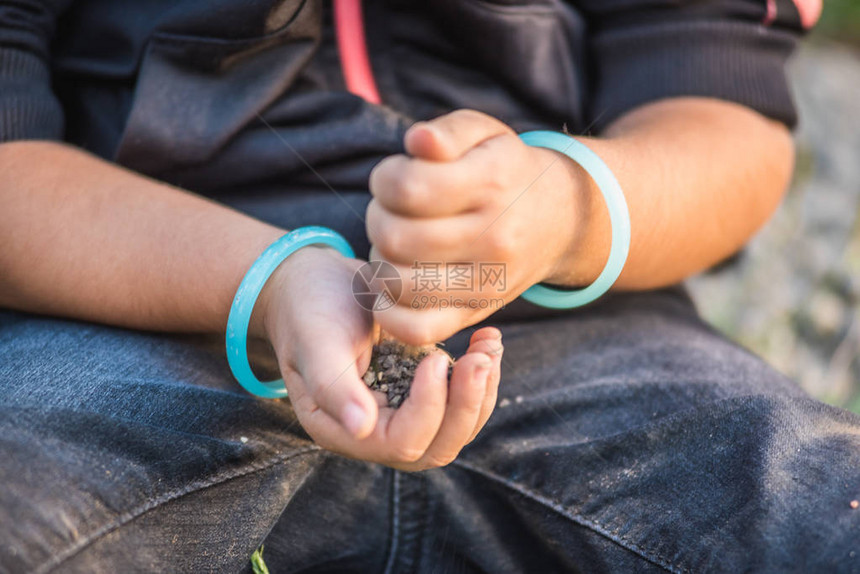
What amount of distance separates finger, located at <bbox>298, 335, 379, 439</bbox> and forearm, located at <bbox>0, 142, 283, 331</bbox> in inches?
8.8

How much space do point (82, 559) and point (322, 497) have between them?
1.01 ft

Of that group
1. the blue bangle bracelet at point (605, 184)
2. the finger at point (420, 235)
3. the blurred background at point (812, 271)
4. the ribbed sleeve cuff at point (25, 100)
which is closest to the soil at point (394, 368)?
the finger at point (420, 235)

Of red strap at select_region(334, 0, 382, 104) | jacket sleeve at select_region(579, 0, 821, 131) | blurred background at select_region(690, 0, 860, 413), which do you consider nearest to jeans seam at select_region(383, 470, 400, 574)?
red strap at select_region(334, 0, 382, 104)

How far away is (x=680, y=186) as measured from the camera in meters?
0.95

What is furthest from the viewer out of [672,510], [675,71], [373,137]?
[675,71]

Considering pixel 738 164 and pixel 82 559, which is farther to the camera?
pixel 738 164

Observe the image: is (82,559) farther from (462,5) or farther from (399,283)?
(462,5)

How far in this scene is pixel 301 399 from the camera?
700mm

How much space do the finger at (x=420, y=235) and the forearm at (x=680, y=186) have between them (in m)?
0.18

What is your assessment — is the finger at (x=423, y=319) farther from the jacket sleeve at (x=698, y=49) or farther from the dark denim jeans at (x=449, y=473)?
the jacket sleeve at (x=698, y=49)

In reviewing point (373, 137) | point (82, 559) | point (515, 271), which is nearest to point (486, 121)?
point (515, 271)

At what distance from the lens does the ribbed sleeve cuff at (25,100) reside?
916 millimetres

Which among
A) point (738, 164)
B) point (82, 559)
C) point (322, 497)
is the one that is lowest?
point (322, 497)

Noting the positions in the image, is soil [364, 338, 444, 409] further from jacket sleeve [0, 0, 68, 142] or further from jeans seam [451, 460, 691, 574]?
jacket sleeve [0, 0, 68, 142]
